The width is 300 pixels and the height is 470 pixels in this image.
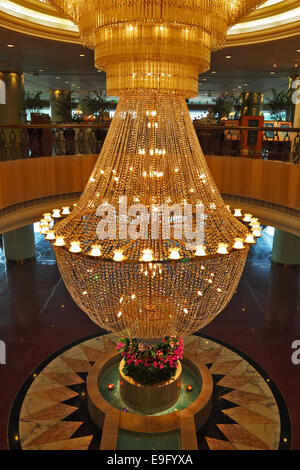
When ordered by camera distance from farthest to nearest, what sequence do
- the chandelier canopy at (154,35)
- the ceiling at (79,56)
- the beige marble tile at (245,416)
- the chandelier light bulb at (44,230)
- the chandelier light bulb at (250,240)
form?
the ceiling at (79,56)
the beige marble tile at (245,416)
the chandelier light bulb at (44,230)
the chandelier light bulb at (250,240)
the chandelier canopy at (154,35)

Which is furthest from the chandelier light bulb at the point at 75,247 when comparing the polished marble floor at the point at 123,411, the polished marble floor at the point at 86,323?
the polished marble floor at the point at 86,323

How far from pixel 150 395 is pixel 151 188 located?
3.33 meters

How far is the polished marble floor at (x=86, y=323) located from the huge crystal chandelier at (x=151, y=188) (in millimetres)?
2865

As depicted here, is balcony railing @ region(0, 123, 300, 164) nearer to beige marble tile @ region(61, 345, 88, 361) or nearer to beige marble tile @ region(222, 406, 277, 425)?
beige marble tile @ region(61, 345, 88, 361)

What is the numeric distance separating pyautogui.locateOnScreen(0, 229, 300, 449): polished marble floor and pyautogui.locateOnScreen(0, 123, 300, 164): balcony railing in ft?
10.3

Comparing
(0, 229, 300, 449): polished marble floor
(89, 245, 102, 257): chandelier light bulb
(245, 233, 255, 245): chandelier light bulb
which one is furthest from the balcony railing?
(89, 245, 102, 257): chandelier light bulb

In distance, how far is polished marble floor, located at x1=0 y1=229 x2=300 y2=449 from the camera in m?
5.84

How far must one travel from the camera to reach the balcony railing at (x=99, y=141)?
7295 millimetres

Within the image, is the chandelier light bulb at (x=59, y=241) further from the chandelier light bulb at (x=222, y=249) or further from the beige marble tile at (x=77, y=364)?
the beige marble tile at (x=77, y=364)

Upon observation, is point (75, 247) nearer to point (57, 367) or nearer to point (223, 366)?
point (57, 367)

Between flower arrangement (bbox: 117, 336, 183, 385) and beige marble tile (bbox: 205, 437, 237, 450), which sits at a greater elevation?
flower arrangement (bbox: 117, 336, 183, 385)

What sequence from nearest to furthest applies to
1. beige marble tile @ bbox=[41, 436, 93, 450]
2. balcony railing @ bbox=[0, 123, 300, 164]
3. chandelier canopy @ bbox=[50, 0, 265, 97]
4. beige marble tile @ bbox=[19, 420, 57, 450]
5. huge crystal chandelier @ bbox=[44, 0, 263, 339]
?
chandelier canopy @ bbox=[50, 0, 265, 97]
huge crystal chandelier @ bbox=[44, 0, 263, 339]
beige marble tile @ bbox=[41, 436, 93, 450]
beige marble tile @ bbox=[19, 420, 57, 450]
balcony railing @ bbox=[0, 123, 300, 164]

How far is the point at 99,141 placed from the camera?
845cm
